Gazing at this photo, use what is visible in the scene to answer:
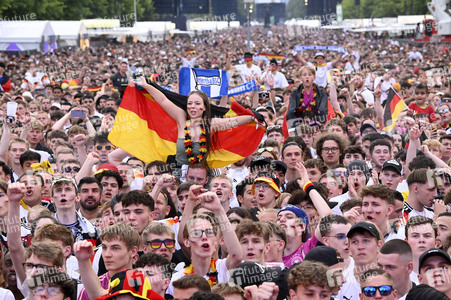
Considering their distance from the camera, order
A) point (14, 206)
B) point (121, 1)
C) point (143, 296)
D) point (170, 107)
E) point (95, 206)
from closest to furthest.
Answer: point (143, 296) → point (14, 206) → point (95, 206) → point (170, 107) → point (121, 1)

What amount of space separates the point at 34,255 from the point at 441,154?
5834mm

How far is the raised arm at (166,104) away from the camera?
9.18 metres

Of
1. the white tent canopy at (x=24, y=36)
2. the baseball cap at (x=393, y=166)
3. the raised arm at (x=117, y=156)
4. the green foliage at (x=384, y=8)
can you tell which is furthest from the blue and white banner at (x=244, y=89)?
the green foliage at (x=384, y=8)

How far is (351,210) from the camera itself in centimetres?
691

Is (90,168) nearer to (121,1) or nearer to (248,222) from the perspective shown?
(248,222)

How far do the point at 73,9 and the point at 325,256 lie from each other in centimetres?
6302

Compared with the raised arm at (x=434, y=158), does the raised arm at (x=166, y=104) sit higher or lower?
higher

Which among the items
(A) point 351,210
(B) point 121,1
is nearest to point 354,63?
(A) point 351,210

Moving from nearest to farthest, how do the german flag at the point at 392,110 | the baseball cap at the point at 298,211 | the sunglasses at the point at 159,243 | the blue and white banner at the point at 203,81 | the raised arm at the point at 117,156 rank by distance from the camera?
the sunglasses at the point at 159,243, the baseball cap at the point at 298,211, the raised arm at the point at 117,156, the blue and white banner at the point at 203,81, the german flag at the point at 392,110

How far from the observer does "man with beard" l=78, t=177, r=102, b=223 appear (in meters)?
7.84

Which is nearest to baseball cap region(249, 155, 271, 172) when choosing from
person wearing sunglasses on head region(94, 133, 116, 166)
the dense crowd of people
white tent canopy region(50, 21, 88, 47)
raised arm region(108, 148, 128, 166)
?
the dense crowd of people

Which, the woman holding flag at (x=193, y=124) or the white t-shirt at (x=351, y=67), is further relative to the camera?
the white t-shirt at (x=351, y=67)

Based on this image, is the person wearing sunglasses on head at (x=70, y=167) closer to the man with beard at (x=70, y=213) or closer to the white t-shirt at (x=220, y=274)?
the man with beard at (x=70, y=213)

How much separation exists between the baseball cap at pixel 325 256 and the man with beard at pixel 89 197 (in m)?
2.85
